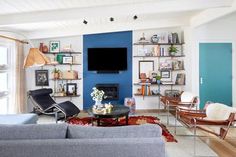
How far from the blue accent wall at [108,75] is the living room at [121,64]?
0.10 ft

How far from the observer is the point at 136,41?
7547mm

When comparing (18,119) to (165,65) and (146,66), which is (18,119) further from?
(165,65)

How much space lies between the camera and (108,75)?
7.58 m

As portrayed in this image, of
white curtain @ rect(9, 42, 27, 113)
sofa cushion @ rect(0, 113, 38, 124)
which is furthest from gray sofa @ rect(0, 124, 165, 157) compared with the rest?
white curtain @ rect(9, 42, 27, 113)

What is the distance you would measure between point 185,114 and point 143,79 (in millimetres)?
3197

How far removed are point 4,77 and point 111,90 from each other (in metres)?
2.96

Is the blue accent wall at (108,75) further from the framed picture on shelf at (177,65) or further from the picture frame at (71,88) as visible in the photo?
the framed picture on shelf at (177,65)

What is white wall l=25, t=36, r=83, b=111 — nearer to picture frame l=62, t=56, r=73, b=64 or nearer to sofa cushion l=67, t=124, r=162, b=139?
picture frame l=62, t=56, r=73, b=64

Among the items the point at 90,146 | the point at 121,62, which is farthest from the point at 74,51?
the point at 90,146

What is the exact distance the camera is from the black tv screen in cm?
742

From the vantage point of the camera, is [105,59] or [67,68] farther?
[67,68]

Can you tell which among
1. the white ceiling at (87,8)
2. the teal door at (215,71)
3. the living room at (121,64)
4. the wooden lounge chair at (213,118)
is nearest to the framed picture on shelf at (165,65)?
the living room at (121,64)

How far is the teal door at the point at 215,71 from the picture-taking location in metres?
7.04

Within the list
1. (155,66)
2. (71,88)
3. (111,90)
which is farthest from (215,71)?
(71,88)
